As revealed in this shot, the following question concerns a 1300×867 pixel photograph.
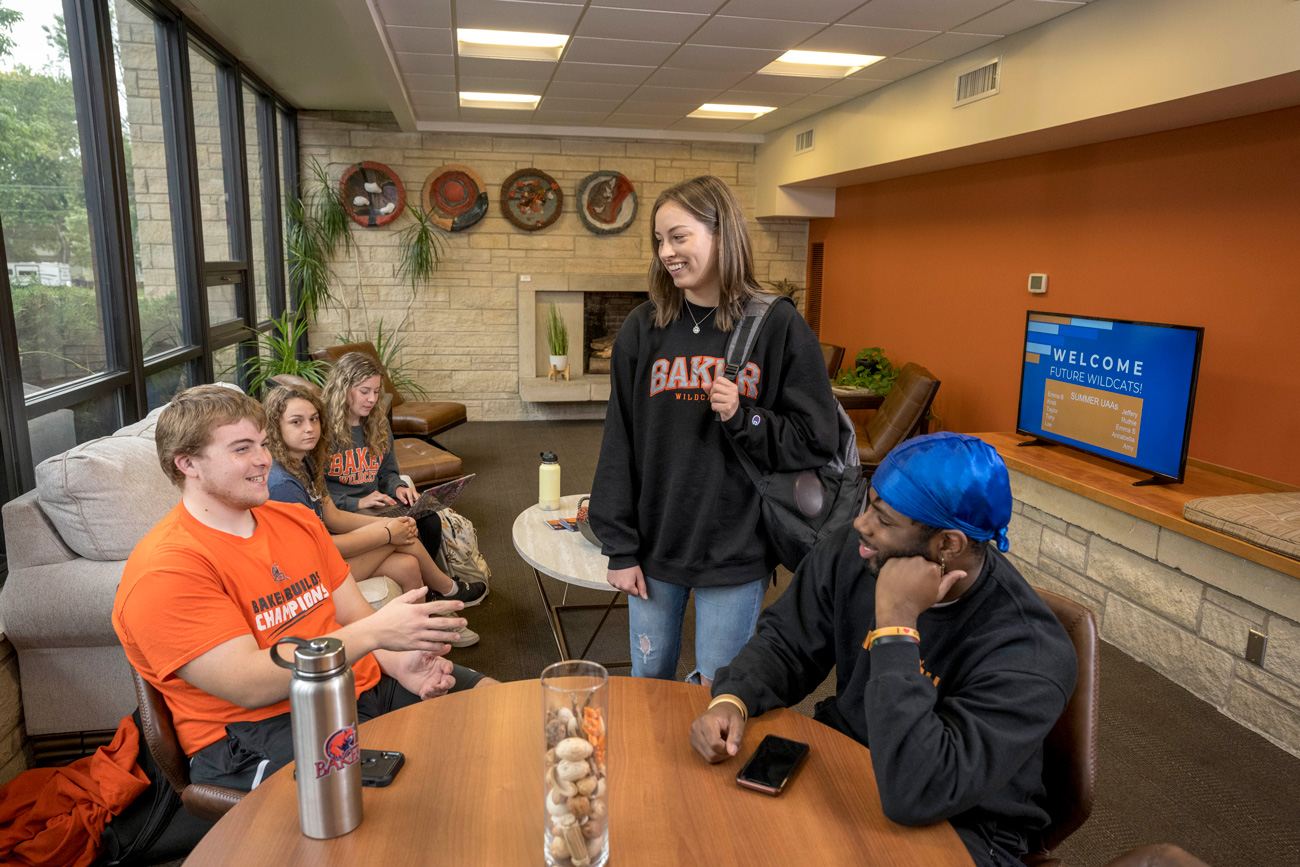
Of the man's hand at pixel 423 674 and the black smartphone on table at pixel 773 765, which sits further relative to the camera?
the man's hand at pixel 423 674

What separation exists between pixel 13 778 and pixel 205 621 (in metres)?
1.22

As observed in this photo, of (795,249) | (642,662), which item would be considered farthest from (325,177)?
(642,662)

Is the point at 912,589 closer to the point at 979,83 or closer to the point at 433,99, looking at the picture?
the point at 979,83

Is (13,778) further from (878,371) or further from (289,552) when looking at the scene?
(878,371)

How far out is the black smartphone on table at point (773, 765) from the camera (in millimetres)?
1063

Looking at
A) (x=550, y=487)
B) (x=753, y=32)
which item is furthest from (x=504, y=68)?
(x=550, y=487)

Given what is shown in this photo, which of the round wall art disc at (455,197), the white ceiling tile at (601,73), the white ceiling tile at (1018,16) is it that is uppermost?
the white ceiling tile at (601,73)

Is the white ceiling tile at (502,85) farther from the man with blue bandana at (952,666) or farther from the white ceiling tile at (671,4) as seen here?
the man with blue bandana at (952,666)

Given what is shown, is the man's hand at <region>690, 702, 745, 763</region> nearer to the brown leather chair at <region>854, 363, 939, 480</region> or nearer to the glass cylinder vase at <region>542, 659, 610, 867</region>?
the glass cylinder vase at <region>542, 659, 610, 867</region>

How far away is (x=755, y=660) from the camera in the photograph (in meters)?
1.30

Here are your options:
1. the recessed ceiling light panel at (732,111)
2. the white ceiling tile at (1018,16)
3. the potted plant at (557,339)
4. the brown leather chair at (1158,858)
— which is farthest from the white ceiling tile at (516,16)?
the brown leather chair at (1158,858)

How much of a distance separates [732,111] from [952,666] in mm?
5640

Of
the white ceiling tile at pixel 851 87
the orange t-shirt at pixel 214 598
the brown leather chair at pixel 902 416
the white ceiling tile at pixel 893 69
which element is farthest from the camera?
the white ceiling tile at pixel 851 87

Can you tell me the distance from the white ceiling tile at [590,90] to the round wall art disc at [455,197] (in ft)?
5.04
